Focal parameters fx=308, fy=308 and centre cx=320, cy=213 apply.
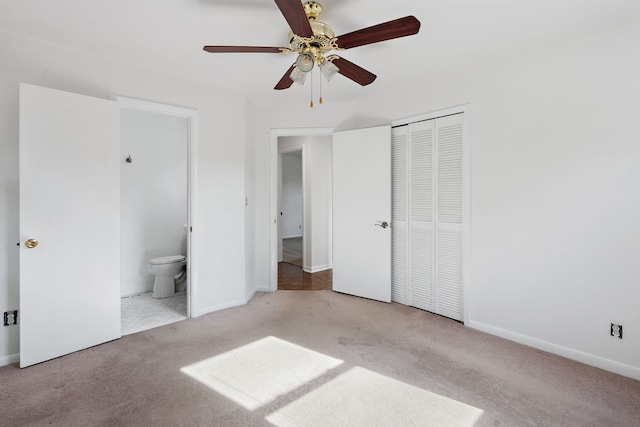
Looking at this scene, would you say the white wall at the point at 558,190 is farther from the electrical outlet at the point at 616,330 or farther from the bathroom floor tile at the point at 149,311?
the bathroom floor tile at the point at 149,311

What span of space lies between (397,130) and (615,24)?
1909 millimetres

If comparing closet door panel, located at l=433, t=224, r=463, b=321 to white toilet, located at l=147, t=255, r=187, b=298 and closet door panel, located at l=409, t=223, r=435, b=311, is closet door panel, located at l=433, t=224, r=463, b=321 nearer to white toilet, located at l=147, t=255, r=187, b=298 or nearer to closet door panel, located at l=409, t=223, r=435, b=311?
closet door panel, located at l=409, t=223, r=435, b=311

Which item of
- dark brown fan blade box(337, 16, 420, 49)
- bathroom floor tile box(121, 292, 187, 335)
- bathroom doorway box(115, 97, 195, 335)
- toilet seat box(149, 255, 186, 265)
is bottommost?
bathroom floor tile box(121, 292, 187, 335)

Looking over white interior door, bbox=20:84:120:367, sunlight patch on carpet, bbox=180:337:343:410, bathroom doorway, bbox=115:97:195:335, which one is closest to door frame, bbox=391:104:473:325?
sunlight patch on carpet, bbox=180:337:343:410

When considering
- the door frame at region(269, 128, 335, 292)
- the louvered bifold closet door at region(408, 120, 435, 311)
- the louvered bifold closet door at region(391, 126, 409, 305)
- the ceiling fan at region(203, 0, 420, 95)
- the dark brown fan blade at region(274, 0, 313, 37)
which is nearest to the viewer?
the dark brown fan blade at region(274, 0, 313, 37)

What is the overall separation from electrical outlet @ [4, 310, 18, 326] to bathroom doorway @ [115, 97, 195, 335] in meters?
1.28

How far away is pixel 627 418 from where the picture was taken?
1.71 m

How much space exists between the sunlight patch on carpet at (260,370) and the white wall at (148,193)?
236cm

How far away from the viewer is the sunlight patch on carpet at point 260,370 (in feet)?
6.33

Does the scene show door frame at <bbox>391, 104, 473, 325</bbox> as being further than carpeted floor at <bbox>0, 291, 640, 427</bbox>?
Yes

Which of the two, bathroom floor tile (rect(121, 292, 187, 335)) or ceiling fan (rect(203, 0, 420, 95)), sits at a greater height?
ceiling fan (rect(203, 0, 420, 95))

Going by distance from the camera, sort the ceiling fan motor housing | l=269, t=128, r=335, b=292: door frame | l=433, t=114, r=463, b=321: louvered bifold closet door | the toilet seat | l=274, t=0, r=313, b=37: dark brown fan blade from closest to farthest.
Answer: l=274, t=0, r=313, b=37: dark brown fan blade < the ceiling fan motor housing < l=433, t=114, r=463, b=321: louvered bifold closet door < the toilet seat < l=269, t=128, r=335, b=292: door frame

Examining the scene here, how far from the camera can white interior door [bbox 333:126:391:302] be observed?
12.0ft

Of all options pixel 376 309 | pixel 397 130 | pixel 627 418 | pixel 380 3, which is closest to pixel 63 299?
pixel 376 309
